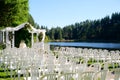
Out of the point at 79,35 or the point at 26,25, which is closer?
the point at 26,25

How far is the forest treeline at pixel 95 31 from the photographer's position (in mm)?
118625

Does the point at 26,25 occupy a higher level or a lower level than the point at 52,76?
higher

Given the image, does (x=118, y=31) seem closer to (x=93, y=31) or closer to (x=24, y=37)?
(x=93, y=31)

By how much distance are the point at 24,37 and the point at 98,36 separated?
8871 cm

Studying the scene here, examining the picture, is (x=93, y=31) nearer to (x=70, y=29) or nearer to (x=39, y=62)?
(x=70, y=29)

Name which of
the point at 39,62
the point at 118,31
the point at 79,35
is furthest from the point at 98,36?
the point at 39,62

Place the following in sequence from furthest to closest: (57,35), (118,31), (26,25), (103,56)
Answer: (57,35), (118,31), (26,25), (103,56)

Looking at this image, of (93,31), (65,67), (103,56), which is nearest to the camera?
(65,67)

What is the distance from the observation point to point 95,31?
136 m

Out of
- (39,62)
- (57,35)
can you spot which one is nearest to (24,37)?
(39,62)

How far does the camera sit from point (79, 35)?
16700 cm

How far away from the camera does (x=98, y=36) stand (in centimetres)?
12850

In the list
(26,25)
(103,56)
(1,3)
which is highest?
(1,3)

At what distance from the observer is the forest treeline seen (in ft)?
389
